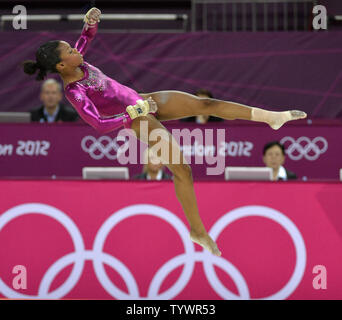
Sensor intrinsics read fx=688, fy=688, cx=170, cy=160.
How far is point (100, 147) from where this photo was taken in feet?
27.2

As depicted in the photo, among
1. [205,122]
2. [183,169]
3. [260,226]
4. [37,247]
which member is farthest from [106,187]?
[205,122]

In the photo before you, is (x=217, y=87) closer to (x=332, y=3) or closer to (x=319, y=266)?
(x=332, y=3)

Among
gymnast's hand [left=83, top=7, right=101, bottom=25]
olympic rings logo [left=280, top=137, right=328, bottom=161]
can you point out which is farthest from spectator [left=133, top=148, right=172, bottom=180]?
gymnast's hand [left=83, top=7, right=101, bottom=25]

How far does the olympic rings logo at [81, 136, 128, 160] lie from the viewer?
8.27 m

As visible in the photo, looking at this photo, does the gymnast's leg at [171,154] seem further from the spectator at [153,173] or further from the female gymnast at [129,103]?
the spectator at [153,173]

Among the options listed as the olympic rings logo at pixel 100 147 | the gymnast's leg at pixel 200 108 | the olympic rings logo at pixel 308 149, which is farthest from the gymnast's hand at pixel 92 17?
the olympic rings logo at pixel 308 149

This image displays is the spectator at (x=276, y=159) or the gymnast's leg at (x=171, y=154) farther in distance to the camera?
the spectator at (x=276, y=159)

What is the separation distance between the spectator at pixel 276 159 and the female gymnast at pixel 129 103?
2.72 meters

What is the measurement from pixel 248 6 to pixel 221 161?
3.43 metres

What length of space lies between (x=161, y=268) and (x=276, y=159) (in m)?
1.96

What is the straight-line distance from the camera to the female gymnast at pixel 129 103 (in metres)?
4.48

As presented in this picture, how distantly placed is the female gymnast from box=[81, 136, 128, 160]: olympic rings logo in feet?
11.8

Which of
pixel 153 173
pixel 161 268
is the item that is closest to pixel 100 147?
pixel 153 173

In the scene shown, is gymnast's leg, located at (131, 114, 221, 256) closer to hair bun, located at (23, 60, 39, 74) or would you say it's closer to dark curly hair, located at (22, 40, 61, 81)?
dark curly hair, located at (22, 40, 61, 81)
